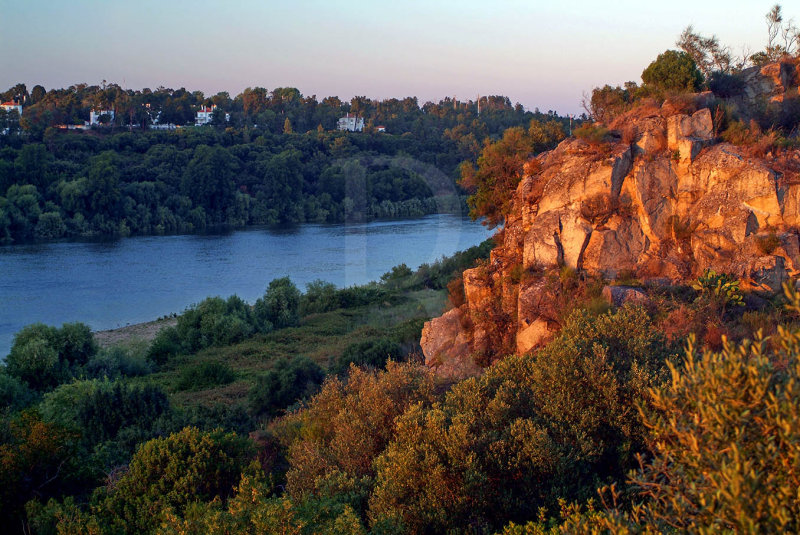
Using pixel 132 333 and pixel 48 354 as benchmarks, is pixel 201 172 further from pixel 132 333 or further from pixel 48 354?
pixel 48 354

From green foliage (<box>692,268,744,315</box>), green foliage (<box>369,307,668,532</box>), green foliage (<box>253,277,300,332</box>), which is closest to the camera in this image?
green foliage (<box>369,307,668,532</box>)

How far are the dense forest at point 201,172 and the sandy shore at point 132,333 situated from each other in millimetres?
25661

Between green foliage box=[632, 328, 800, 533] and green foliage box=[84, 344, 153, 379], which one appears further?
green foliage box=[84, 344, 153, 379]

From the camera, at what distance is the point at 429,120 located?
94.3m

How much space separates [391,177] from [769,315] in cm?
5794

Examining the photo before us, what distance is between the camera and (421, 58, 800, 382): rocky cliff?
1036cm

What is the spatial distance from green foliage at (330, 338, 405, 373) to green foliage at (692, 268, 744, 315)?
7162 millimetres

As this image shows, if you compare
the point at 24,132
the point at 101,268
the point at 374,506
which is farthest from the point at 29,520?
the point at 24,132

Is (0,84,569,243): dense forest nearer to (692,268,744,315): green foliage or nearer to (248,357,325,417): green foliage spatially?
(248,357,325,417): green foliage

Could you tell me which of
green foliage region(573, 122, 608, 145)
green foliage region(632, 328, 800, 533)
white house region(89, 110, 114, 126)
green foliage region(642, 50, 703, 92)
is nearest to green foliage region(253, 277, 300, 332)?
green foliage region(573, 122, 608, 145)

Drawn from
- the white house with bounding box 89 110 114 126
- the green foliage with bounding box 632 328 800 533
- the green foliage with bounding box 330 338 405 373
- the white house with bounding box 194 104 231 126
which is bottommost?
the green foliage with bounding box 330 338 405 373

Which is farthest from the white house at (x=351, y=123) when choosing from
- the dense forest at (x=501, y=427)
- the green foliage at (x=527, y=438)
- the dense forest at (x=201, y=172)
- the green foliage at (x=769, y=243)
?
the green foliage at (x=527, y=438)

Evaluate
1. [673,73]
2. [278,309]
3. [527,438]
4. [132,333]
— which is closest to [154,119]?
[132,333]

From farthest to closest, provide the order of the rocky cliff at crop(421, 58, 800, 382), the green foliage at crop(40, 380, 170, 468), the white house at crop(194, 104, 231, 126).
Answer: the white house at crop(194, 104, 231, 126), the rocky cliff at crop(421, 58, 800, 382), the green foliage at crop(40, 380, 170, 468)
